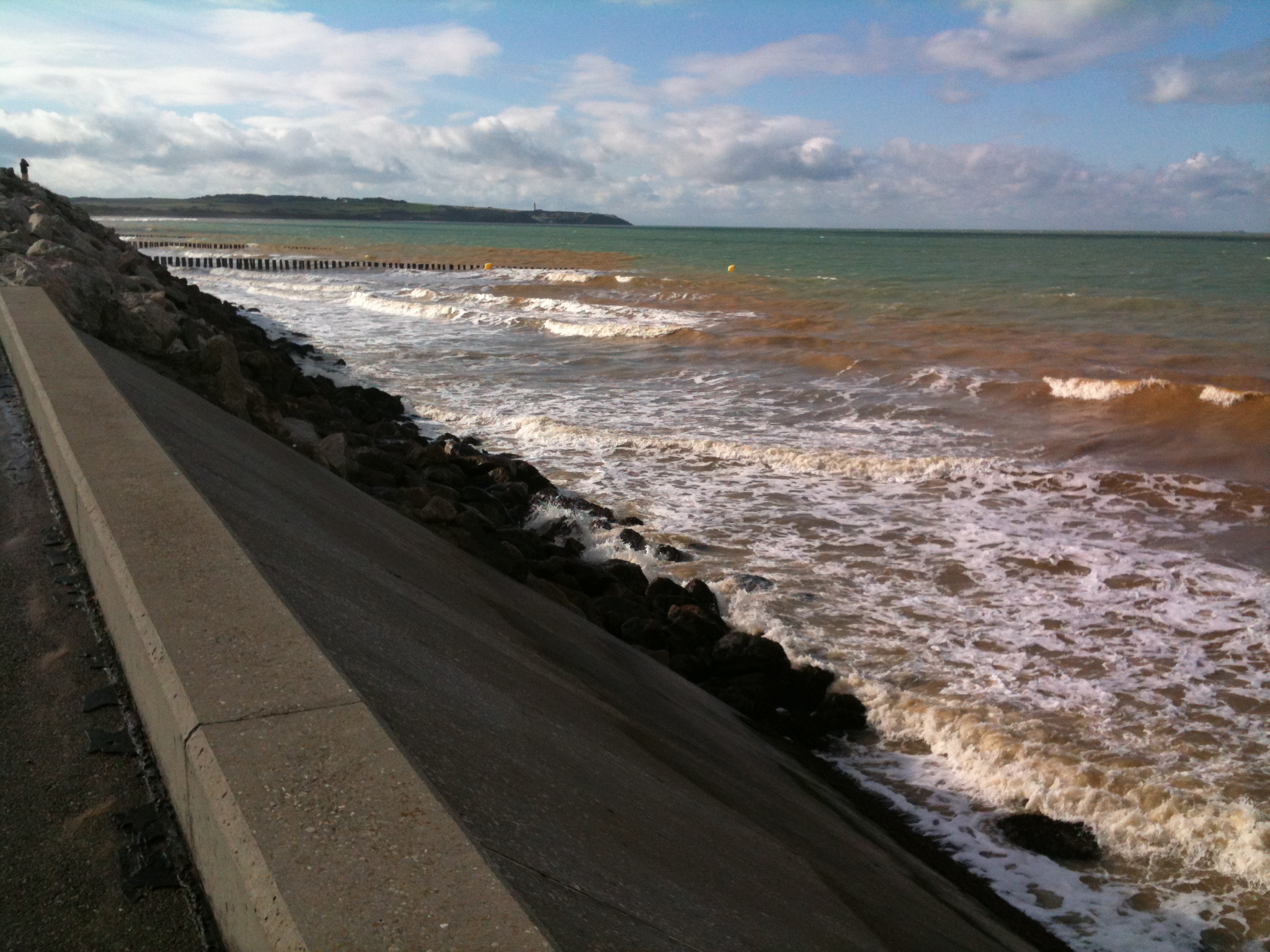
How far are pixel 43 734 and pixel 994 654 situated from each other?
6738 millimetres

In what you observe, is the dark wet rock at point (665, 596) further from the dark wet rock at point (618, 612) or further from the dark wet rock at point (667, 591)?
the dark wet rock at point (618, 612)

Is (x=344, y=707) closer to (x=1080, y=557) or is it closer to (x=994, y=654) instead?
(x=994, y=654)

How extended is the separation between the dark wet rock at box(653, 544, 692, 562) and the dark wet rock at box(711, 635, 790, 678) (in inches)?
101

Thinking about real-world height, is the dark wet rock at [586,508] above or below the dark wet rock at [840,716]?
above

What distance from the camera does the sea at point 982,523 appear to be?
5746mm

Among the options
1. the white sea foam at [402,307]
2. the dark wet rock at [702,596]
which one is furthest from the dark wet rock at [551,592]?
the white sea foam at [402,307]

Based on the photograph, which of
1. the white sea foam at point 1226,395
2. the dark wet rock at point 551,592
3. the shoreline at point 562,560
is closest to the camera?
the shoreline at point 562,560

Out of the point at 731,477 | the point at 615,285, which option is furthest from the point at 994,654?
the point at 615,285

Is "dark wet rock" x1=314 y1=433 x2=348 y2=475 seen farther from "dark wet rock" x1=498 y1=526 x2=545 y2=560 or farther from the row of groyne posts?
the row of groyne posts

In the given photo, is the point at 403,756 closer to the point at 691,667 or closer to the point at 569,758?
the point at 569,758

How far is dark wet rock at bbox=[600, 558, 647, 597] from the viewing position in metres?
8.35

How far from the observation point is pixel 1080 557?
1015 cm

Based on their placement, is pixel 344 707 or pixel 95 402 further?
pixel 95 402

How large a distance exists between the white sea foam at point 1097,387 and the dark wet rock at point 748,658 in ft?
46.9
